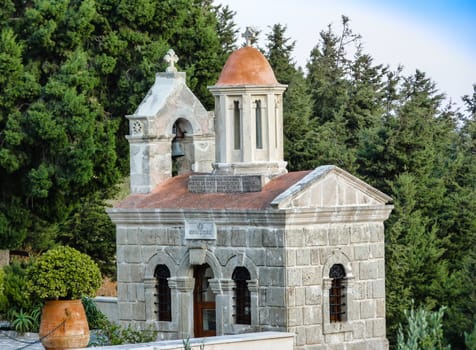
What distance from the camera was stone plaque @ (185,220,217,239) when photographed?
25703mm

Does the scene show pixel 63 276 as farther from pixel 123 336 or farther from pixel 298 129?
pixel 298 129

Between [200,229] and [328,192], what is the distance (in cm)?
232

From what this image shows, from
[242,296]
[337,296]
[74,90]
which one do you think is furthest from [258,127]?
[74,90]

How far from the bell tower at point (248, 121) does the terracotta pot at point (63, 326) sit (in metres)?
3.68

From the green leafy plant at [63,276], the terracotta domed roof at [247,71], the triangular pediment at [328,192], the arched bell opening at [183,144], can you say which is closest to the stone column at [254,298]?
the triangular pediment at [328,192]

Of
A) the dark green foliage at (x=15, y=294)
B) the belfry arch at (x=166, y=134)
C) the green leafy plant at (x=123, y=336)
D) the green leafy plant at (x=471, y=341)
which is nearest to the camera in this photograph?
the green leafy plant at (x=471, y=341)

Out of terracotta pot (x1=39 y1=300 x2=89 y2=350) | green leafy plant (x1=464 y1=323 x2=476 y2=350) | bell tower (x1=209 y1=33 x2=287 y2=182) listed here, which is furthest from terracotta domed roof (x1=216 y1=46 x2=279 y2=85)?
→ green leafy plant (x1=464 y1=323 x2=476 y2=350)

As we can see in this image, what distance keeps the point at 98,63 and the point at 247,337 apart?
15.6m

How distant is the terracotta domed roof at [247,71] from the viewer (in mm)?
26484

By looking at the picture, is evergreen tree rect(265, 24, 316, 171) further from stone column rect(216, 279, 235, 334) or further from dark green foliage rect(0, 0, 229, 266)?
Answer: stone column rect(216, 279, 235, 334)

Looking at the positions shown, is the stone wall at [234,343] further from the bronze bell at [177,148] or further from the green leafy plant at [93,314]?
the green leafy plant at [93,314]

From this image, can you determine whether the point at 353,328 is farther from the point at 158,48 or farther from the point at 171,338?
the point at 158,48

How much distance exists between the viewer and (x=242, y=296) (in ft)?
84.0

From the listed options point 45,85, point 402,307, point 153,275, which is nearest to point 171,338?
point 153,275
